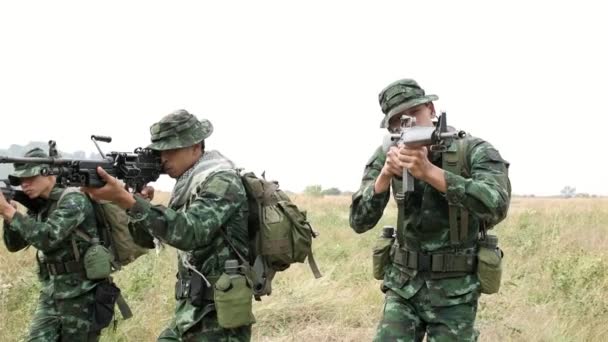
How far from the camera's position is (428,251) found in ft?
12.0

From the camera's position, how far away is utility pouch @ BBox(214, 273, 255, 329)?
3.25 metres

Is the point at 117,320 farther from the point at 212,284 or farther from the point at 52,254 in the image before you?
the point at 212,284

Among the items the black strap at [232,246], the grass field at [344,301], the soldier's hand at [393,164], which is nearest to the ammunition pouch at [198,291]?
the black strap at [232,246]

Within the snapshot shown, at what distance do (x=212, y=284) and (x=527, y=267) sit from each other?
228 inches

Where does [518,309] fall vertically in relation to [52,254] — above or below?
below

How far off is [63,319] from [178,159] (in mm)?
1983

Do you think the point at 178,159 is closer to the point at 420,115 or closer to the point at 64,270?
the point at 420,115

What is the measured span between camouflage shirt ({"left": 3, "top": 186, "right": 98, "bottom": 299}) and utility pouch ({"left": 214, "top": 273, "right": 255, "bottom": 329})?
176cm

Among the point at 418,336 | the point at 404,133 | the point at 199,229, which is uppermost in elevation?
the point at 404,133

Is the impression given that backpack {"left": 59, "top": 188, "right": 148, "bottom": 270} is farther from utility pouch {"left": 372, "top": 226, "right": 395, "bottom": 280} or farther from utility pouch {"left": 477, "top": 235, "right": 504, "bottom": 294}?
utility pouch {"left": 477, "top": 235, "right": 504, "bottom": 294}

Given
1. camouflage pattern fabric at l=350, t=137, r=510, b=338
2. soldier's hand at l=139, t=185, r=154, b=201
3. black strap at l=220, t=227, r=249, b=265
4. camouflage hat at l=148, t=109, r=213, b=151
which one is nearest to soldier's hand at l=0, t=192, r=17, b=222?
soldier's hand at l=139, t=185, r=154, b=201

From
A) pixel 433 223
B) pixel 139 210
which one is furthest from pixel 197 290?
pixel 433 223

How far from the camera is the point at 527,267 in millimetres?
8188

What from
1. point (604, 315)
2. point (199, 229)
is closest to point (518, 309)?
point (604, 315)
